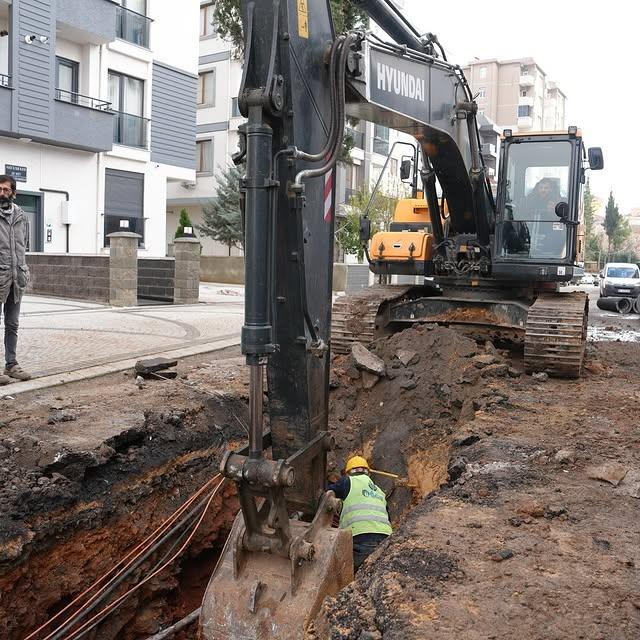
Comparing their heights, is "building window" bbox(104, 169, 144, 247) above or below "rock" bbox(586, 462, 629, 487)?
above

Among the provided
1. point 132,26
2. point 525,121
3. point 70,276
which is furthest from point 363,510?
point 525,121

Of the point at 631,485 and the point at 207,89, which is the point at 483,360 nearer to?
the point at 631,485

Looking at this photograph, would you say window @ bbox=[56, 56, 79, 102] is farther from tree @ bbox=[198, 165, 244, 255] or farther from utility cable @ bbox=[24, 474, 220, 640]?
utility cable @ bbox=[24, 474, 220, 640]

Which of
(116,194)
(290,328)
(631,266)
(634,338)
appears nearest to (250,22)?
(290,328)

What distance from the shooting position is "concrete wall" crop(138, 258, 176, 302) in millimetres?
15391

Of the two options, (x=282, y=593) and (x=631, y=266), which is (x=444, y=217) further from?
(x=631, y=266)

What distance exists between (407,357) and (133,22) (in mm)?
16503

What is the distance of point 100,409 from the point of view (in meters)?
5.46

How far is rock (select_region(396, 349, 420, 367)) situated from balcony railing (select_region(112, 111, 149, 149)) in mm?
14913

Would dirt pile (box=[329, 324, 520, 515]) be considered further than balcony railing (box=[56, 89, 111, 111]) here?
No

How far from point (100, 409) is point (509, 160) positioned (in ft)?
16.7

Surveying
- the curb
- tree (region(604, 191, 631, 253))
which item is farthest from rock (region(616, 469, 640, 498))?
tree (region(604, 191, 631, 253))

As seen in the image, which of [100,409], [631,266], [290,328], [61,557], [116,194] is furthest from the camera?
[631,266]

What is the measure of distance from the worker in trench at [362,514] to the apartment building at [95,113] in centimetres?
1400
